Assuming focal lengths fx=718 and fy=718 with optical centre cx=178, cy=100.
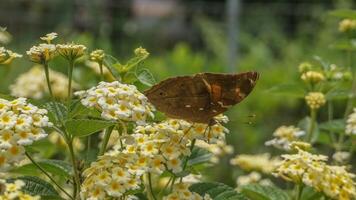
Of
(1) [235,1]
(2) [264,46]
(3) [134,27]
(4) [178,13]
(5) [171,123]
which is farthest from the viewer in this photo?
(4) [178,13]

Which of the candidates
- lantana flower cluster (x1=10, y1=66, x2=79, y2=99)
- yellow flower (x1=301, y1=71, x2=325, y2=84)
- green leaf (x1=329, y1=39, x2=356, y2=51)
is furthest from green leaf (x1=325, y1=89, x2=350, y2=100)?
lantana flower cluster (x1=10, y1=66, x2=79, y2=99)

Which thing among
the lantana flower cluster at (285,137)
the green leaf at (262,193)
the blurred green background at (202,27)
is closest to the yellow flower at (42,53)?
the green leaf at (262,193)

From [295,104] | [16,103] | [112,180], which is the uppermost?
[16,103]

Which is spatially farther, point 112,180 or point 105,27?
point 105,27

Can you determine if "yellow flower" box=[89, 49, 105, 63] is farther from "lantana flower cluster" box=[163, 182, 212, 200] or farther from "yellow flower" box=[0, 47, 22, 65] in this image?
"lantana flower cluster" box=[163, 182, 212, 200]

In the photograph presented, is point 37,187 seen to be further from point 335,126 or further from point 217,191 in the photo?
point 335,126

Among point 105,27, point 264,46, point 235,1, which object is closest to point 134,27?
point 105,27

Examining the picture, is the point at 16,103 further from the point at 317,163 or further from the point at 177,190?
the point at 317,163
